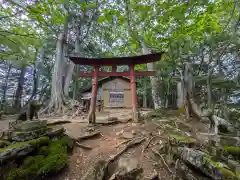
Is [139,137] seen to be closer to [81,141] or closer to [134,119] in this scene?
[134,119]

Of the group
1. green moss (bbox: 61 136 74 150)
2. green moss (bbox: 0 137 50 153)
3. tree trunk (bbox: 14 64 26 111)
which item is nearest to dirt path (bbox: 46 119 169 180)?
green moss (bbox: 61 136 74 150)

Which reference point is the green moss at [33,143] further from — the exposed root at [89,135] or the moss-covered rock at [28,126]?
the exposed root at [89,135]

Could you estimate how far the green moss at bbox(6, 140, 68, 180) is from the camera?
2.39m

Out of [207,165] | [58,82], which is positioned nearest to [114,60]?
[207,165]

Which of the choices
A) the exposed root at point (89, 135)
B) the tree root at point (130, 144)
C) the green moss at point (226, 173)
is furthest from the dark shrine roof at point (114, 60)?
the green moss at point (226, 173)

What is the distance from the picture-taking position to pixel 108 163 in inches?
118

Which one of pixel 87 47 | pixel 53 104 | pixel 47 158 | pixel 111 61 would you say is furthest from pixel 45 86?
pixel 47 158

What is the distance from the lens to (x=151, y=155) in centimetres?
349

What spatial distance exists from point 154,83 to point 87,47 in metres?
10.5

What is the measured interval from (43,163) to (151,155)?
109 inches

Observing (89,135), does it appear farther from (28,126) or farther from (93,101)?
(28,126)

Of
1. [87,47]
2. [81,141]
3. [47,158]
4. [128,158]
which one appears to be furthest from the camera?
[87,47]

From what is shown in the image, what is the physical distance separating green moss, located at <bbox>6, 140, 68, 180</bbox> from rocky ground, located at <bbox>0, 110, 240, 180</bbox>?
0.18m

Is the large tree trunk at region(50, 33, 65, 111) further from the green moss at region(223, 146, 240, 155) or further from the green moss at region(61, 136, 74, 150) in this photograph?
the green moss at region(223, 146, 240, 155)
